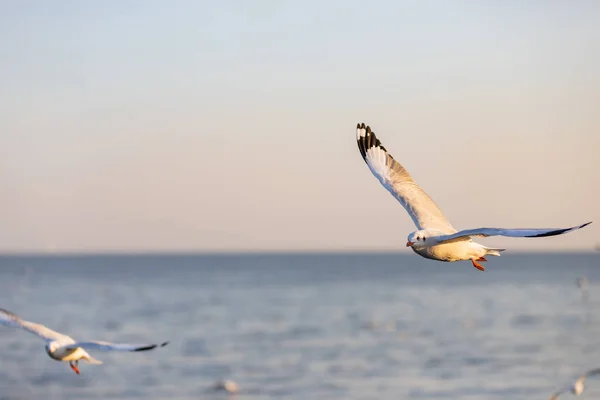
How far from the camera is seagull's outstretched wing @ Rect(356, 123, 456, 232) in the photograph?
15.7 meters

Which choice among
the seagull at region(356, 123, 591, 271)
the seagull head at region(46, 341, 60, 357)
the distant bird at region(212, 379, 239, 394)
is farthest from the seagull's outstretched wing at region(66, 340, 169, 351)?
the distant bird at region(212, 379, 239, 394)

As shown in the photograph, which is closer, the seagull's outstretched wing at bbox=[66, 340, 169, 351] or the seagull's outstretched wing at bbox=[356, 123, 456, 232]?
the seagull's outstretched wing at bbox=[66, 340, 169, 351]

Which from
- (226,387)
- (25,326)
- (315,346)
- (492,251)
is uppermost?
(492,251)

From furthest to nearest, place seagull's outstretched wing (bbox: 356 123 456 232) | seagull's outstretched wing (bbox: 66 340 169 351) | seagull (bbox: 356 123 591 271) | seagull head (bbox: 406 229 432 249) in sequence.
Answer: seagull's outstretched wing (bbox: 356 123 456 232)
seagull head (bbox: 406 229 432 249)
seagull's outstretched wing (bbox: 66 340 169 351)
seagull (bbox: 356 123 591 271)

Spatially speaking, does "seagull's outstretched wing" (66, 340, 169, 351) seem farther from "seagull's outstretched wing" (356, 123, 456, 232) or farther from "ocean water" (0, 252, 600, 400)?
"ocean water" (0, 252, 600, 400)

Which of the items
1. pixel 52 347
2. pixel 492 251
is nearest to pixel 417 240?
pixel 492 251

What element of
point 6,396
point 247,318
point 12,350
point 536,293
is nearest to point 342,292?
point 536,293

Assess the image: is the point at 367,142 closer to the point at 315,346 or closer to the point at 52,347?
the point at 52,347

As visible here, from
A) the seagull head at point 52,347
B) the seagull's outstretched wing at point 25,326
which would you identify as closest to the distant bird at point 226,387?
the seagull's outstretched wing at point 25,326

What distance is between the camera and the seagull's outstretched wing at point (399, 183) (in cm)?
1572

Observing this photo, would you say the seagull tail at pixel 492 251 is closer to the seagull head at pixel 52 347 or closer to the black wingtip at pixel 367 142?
the black wingtip at pixel 367 142

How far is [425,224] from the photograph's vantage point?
51.0 ft

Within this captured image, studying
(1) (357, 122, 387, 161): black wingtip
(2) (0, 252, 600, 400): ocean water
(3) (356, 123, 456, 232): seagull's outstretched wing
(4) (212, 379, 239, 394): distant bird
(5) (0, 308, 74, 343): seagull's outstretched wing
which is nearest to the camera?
(5) (0, 308, 74, 343): seagull's outstretched wing

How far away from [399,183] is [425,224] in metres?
1.48
